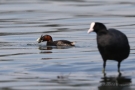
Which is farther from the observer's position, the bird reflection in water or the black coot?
the black coot

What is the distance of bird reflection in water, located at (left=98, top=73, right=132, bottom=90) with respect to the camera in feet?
35.3

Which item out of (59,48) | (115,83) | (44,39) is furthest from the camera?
(44,39)

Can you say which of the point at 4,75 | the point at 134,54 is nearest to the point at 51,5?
the point at 134,54

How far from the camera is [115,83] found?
11.3m

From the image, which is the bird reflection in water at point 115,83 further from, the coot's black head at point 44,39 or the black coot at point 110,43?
the coot's black head at point 44,39

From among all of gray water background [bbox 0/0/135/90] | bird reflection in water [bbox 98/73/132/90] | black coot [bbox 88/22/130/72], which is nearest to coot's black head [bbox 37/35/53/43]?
gray water background [bbox 0/0/135/90]

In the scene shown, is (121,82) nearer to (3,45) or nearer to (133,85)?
(133,85)

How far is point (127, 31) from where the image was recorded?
21.5 m

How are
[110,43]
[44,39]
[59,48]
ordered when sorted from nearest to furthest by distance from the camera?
[110,43], [59,48], [44,39]

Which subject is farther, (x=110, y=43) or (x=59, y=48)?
(x=59, y=48)

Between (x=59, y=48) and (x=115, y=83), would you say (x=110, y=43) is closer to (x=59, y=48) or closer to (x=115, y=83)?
(x=115, y=83)

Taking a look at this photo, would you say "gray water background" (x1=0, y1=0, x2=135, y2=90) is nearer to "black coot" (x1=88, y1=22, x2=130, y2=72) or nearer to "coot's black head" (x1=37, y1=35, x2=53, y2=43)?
"coot's black head" (x1=37, y1=35, x2=53, y2=43)

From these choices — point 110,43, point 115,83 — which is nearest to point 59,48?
point 110,43

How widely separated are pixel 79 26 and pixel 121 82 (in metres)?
12.2
